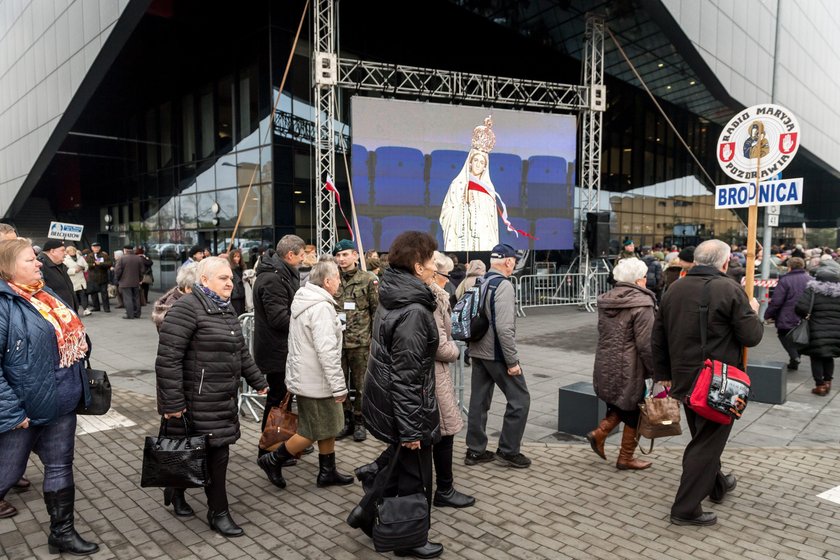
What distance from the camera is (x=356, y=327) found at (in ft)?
18.4

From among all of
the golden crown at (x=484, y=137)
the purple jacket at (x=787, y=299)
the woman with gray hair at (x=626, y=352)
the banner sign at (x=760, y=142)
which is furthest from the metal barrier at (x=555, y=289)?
the woman with gray hair at (x=626, y=352)

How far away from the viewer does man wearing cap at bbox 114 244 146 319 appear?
14703mm

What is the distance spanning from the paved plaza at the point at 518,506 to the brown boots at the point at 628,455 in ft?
0.31

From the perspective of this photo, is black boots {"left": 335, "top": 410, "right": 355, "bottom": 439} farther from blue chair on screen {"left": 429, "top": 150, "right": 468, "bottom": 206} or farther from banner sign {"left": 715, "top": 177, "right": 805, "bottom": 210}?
blue chair on screen {"left": 429, "top": 150, "right": 468, "bottom": 206}

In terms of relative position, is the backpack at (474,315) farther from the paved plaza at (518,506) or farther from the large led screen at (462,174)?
the large led screen at (462,174)

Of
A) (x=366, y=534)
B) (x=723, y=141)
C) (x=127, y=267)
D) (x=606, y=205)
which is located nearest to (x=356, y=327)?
(x=366, y=534)

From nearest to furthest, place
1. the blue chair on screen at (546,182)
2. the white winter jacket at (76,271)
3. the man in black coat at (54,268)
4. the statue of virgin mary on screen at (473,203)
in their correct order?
the man in black coat at (54,268), the white winter jacket at (76,271), the statue of virgin mary on screen at (473,203), the blue chair on screen at (546,182)

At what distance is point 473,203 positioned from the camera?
1552cm

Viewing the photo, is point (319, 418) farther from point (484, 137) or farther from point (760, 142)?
point (484, 137)

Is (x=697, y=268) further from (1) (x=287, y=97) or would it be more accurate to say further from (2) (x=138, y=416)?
(1) (x=287, y=97)

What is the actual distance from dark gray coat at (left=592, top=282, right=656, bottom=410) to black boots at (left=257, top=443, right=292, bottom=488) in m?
2.79

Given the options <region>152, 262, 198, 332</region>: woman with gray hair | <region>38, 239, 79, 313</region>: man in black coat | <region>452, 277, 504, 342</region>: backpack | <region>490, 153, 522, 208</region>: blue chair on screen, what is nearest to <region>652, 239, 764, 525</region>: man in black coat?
<region>452, 277, 504, 342</region>: backpack

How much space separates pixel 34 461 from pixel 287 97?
12.7 metres

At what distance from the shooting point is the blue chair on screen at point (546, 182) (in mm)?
16406
